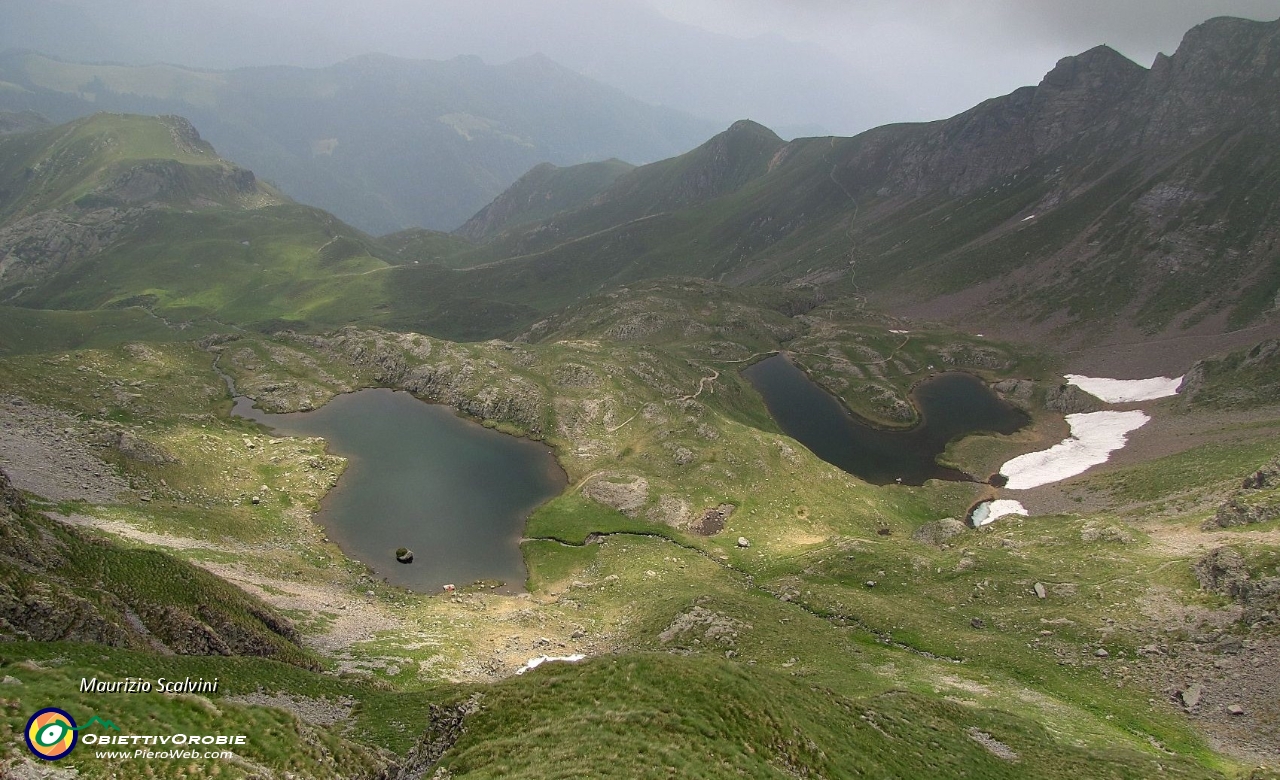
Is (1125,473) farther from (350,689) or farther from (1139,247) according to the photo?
(1139,247)

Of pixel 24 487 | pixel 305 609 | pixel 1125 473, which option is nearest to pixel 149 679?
pixel 305 609

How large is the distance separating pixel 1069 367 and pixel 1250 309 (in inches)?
1890

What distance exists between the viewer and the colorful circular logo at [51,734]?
1767 centimetres

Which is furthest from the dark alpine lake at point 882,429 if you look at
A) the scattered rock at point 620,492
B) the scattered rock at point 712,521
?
the scattered rock at point 620,492

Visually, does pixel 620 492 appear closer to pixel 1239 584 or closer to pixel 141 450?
pixel 141 450

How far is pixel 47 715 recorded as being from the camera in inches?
734

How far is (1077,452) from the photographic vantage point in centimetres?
11625

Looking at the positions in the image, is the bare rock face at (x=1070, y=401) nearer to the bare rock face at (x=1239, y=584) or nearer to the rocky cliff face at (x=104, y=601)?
the bare rock face at (x=1239, y=584)

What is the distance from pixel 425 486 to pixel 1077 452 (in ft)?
409

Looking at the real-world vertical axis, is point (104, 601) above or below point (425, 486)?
above

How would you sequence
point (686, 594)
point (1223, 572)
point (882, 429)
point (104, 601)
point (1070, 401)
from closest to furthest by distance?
1. point (104, 601)
2. point (1223, 572)
3. point (686, 594)
4. point (882, 429)
5. point (1070, 401)

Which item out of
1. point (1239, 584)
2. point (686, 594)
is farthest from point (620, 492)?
point (1239, 584)

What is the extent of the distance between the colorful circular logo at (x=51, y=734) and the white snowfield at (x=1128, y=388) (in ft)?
591

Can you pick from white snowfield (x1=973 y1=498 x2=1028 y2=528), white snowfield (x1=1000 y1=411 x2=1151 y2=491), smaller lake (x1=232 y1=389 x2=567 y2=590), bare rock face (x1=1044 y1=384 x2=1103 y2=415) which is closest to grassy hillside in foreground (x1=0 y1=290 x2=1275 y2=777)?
smaller lake (x1=232 y1=389 x2=567 y2=590)
